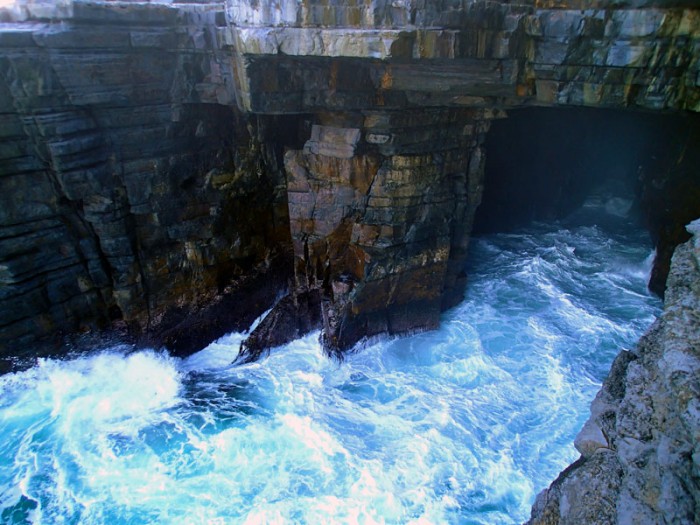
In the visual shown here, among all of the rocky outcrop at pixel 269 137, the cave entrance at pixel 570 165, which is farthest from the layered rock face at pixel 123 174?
the cave entrance at pixel 570 165

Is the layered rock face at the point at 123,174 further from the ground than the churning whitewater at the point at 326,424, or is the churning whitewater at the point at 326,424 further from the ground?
the layered rock face at the point at 123,174

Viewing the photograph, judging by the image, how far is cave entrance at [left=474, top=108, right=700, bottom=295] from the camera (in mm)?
18328

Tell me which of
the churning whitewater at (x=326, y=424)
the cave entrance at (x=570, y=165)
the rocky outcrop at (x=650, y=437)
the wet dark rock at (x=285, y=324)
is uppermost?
the rocky outcrop at (x=650, y=437)

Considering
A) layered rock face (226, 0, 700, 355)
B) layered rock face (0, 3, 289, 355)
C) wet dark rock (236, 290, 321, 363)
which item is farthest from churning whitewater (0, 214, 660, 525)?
layered rock face (0, 3, 289, 355)

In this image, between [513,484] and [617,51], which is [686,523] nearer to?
[513,484]

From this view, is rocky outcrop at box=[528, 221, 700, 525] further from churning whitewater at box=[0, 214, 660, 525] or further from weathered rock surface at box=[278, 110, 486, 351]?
weathered rock surface at box=[278, 110, 486, 351]

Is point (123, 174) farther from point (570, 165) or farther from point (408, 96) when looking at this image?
point (570, 165)

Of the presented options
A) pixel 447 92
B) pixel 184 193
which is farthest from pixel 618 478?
pixel 184 193

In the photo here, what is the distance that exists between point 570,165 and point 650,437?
1888 cm

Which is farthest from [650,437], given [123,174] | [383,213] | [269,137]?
[269,137]

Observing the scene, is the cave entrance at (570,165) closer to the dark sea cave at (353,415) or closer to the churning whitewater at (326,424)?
the dark sea cave at (353,415)

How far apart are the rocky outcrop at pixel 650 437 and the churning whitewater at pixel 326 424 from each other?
5.42 meters

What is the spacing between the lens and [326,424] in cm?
1102

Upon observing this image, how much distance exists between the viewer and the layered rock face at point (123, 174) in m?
10.5
